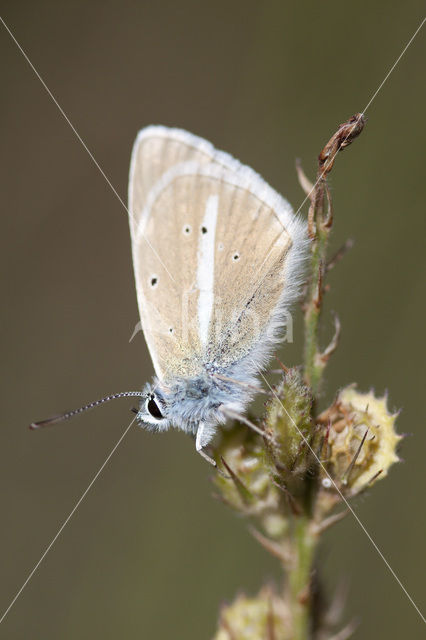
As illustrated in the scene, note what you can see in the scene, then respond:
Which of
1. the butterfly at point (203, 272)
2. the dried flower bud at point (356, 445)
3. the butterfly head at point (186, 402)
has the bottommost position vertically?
the dried flower bud at point (356, 445)

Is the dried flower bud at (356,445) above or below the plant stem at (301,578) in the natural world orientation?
above

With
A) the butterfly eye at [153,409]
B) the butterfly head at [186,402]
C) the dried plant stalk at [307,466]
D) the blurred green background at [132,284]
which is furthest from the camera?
the blurred green background at [132,284]

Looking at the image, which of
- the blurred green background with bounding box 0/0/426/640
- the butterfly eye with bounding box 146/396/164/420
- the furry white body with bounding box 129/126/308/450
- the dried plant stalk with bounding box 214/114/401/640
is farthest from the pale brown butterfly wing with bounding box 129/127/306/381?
the blurred green background with bounding box 0/0/426/640

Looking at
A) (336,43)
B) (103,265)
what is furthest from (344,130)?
(103,265)

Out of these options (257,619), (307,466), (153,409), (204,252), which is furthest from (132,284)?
(307,466)

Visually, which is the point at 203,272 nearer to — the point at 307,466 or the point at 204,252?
the point at 204,252

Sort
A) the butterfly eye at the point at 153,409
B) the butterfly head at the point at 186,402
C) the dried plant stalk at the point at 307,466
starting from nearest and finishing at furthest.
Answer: the dried plant stalk at the point at 307,466, the butterfly head at the point at 186,402, the butterfly eye at the point at 153,409

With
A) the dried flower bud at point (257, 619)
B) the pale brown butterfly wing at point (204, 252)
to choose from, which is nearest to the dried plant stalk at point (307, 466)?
the dried flower bud at point (257, 619)

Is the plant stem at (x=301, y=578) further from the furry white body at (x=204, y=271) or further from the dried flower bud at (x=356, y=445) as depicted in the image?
the furry white body at (x=204, y=271)
